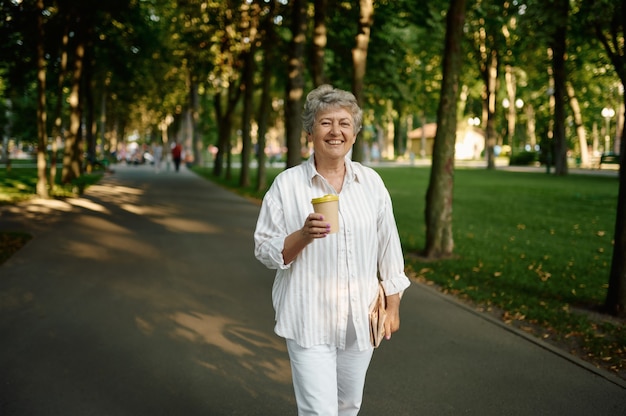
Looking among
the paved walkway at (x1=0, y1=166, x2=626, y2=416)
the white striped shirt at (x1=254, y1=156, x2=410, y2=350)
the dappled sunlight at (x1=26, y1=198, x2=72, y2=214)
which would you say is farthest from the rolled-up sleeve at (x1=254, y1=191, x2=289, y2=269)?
the dappled sunlight at (x1=26, y1=198, x2=72, y2=214)

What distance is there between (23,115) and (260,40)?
912 inches

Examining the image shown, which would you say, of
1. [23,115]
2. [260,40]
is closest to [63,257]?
[260,40]

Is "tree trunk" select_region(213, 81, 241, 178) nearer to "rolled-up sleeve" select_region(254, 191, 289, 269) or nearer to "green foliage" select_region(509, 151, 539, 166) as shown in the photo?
"green foliage" select_region(509, 151, 539, 166)

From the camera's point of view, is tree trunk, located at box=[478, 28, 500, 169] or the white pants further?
tree trunk, located at box=[478, 28, 500, 169]

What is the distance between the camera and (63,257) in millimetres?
9391

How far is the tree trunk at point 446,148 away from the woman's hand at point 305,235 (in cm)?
726

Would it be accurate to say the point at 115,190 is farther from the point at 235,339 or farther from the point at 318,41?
the point at 235,339

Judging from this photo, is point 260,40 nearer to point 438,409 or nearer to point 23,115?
point 438,409

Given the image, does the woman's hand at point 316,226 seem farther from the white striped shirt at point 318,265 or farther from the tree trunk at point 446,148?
the tree trunk at point 446,148

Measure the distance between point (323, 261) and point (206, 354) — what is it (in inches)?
110

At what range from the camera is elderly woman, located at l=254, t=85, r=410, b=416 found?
2725 mm

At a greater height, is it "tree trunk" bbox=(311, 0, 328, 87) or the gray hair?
"tree trunk" bbox=(311, 0, 328, 87)

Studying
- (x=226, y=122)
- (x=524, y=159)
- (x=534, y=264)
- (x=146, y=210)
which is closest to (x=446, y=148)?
(x=534, y=264)

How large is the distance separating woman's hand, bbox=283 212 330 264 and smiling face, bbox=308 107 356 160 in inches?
17.1
